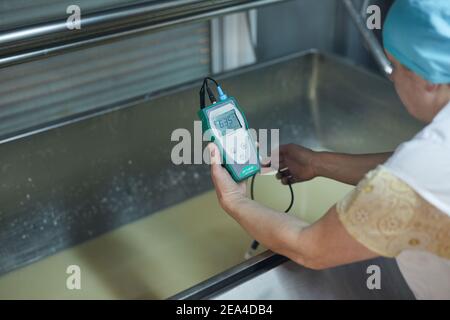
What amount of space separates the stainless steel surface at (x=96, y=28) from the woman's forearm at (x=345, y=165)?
348mm

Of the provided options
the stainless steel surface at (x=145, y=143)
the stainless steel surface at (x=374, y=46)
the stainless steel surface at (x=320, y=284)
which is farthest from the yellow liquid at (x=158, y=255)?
the stainless steel surface at (x=374, y=46)

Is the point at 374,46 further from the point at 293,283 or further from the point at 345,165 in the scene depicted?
the point at 293,283

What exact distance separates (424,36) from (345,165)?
0.40 m

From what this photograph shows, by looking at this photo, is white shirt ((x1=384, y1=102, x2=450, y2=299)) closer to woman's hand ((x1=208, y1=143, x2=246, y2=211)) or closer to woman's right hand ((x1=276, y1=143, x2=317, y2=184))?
woman's hand ((x1=208, y1=143, x2=246, y2=211))

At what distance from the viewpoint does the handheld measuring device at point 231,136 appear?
2.88 ft

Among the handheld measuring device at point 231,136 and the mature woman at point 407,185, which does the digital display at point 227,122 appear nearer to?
the handheld measuring device at point 231,136

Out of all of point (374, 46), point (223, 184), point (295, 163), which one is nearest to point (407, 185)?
point (223, 184)

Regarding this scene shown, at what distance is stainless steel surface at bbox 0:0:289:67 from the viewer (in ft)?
2.59

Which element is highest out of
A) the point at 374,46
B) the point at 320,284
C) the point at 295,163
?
the point at 374,46

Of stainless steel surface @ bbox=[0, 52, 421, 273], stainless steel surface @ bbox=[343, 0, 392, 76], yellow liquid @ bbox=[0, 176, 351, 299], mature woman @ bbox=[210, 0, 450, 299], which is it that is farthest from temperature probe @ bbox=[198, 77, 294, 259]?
stainless steel surface @ bbox=[343, 0, 392, 76]

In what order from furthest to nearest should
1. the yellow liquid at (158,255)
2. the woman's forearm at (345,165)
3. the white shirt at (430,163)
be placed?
the yellow liquid at (158,255) → the woman's forearm at (345,165) → the white shirt at (430,163)

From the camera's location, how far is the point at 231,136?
89 cm
